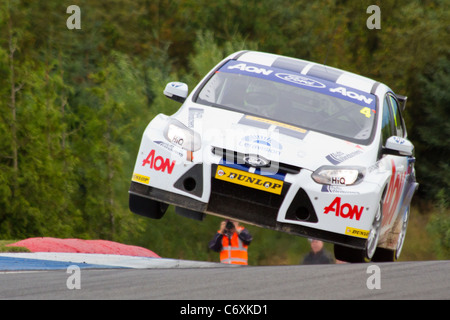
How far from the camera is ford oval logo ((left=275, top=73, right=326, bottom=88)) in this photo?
8.96 m

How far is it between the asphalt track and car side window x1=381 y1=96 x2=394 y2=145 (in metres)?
2.25

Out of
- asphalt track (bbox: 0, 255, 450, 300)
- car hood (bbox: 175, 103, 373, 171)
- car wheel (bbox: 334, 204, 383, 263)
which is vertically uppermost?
car hood (bbox: 175, 103, 373, 171)

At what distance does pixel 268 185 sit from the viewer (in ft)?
25.4

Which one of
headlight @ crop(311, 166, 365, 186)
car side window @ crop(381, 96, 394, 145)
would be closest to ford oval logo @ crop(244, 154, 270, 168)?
→ headlight @ crop(311, 166, 365, 186)

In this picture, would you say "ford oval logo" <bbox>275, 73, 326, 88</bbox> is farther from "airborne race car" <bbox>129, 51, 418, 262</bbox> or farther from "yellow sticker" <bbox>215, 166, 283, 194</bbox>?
"yellow sticker" <bbox>215, 166, 283, 194</bbox>

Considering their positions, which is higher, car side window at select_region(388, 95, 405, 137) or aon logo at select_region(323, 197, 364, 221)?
car side window at select_region(388, 95, 405, 137)

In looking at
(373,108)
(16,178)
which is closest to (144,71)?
(16,178)

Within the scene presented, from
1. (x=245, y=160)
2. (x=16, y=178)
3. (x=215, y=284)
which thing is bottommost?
(x=16, y=178)

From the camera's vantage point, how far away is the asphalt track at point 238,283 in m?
5.28

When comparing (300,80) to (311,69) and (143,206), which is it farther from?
(143,206)

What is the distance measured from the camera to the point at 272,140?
7891mm

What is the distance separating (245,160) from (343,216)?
38.7 inches
